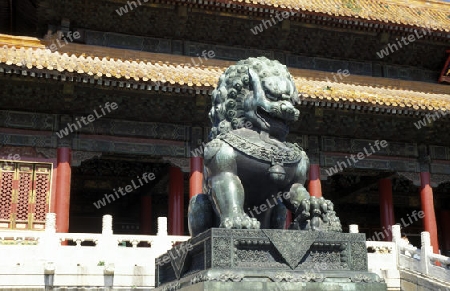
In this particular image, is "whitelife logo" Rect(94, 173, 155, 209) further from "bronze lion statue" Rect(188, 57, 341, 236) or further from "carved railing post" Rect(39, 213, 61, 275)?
"bronze lion statue" Rect(188, 57, 341, 236)

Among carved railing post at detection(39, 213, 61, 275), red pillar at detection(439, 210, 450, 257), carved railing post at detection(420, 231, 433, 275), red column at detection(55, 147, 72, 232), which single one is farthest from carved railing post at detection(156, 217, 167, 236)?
red pillar at detection(439, 210, 450, 257)

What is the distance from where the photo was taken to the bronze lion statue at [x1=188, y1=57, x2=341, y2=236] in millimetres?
4516

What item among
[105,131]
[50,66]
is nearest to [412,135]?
[105,131]

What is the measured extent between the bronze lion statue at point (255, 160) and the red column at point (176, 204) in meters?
8.53

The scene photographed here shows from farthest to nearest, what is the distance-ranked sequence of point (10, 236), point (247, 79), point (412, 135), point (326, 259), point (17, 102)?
point (412, 135) → point (17, 102) → point (10, 236) → point (247, 79) → point (326, 259)

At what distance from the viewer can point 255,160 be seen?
15.1 ft

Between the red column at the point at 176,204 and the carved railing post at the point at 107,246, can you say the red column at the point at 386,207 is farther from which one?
the carved railing post at the point at 107,246

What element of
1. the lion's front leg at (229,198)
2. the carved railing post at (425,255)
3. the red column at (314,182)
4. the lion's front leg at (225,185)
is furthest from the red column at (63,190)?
the lion's front leg at (229,198)

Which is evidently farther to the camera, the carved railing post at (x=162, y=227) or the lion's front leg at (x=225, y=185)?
the carved railing post at (x=162, y=227)

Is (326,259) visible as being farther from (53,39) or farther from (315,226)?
(53,39)

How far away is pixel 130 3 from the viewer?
572 inches

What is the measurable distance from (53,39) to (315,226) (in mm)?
11193

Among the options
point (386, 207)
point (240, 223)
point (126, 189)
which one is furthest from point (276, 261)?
point (126, 189)

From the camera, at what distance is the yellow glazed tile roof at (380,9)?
14.8 m
